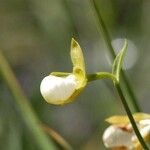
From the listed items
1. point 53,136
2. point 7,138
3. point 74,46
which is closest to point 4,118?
point 7,138

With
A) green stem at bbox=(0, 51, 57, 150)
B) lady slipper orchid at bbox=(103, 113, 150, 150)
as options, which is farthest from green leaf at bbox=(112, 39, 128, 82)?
green stem at bbox=(0, 51, 57, 150)

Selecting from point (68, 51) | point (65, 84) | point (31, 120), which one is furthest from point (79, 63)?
point (68, 51)

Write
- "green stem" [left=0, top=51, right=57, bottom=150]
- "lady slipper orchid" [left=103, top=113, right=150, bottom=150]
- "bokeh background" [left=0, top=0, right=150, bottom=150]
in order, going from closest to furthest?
1. "lady slipper orchid" [left=103, top=113, right=150, bottom=150]
2. "green stem" [left=0, top=51, right=57, bottom=150]
3. "bokeh background" [left=0, top=0, right=150, bottom=150]

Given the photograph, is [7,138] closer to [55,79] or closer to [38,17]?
[55,79]

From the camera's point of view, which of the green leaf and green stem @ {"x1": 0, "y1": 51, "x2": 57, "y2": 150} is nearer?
the green leaf

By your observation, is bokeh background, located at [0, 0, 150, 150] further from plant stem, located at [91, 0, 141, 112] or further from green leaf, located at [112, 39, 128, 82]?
green leaf, located at [112, 39, 128, 82]
